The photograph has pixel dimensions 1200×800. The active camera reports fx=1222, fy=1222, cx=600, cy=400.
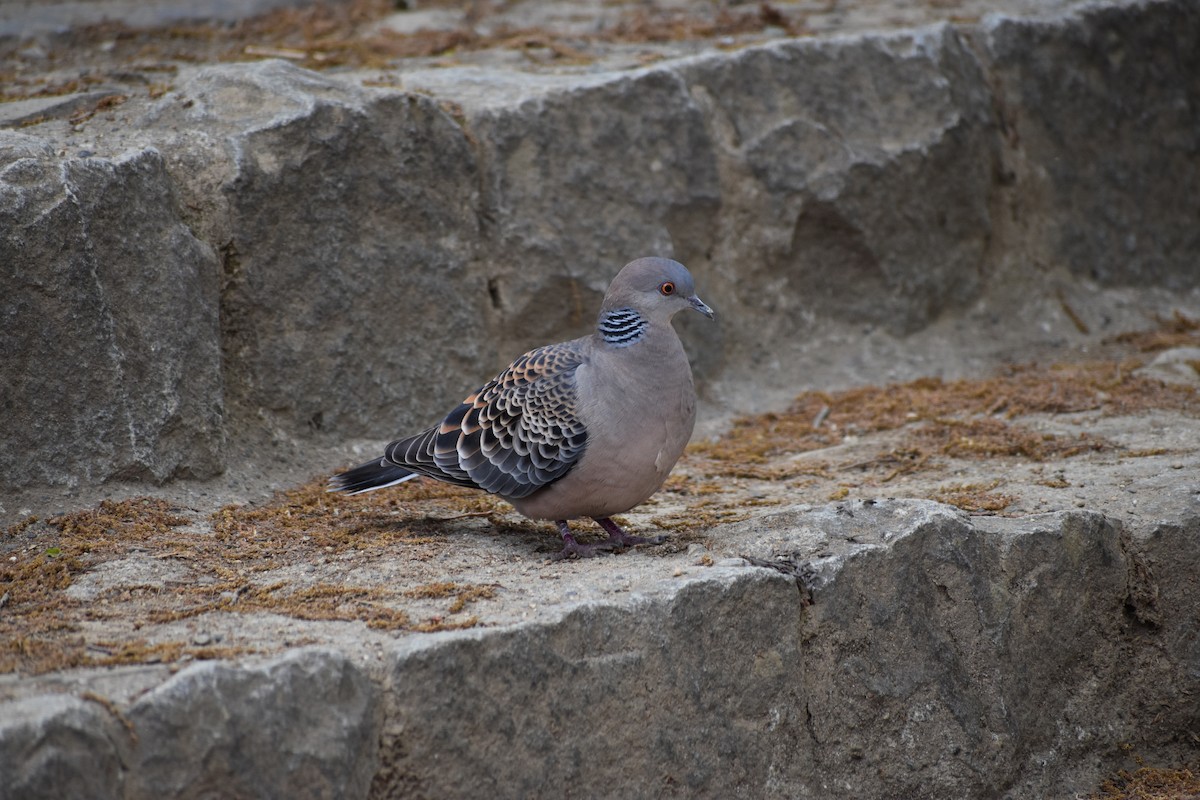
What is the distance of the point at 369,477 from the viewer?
15.0 ft

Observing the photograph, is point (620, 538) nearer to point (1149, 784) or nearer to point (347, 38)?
point (1149, 784)

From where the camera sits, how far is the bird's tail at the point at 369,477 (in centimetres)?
454

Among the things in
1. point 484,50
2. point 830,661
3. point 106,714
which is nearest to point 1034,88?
point 484,50

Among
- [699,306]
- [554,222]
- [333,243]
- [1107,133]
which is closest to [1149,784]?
[699,306]

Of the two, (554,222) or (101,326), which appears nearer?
(101,326)

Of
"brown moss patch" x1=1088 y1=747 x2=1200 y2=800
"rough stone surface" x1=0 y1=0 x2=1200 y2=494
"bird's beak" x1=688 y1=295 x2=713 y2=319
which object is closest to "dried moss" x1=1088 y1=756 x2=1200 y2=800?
"brown moss patch" x1=1088 y1=747 x2=1200 y2=800

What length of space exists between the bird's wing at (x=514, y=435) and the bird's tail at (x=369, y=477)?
0.05m

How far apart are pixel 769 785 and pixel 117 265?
9.64 feet

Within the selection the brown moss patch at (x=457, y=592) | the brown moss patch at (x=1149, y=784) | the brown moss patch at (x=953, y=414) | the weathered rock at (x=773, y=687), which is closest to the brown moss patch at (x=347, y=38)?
the brown moss patch at (x=953, y=414)

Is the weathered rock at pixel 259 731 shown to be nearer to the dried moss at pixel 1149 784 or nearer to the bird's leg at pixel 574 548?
the bird's leg at pixel 574 548

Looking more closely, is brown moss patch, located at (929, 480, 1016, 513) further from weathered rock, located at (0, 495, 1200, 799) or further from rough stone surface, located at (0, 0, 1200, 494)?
rough stone surface, located at (0, 0, 1200, 494)

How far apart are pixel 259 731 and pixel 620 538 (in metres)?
1.63

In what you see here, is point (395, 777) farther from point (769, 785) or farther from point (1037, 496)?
point (1037, 496)

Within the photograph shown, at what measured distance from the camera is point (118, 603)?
355 cm
